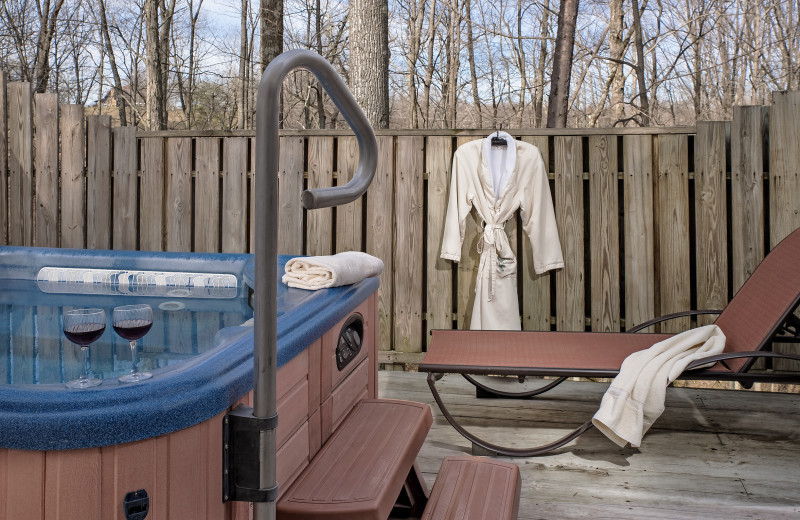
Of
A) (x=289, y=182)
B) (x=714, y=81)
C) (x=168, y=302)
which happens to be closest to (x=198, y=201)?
(x=289, y=182)

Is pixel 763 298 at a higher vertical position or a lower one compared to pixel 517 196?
lower

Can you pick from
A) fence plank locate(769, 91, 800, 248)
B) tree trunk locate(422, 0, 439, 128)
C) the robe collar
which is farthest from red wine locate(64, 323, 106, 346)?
tree trunk locate(422, 0, 439, 128)

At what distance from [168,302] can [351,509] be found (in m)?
1.76

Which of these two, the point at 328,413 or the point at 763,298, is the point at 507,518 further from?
the point at 763,298

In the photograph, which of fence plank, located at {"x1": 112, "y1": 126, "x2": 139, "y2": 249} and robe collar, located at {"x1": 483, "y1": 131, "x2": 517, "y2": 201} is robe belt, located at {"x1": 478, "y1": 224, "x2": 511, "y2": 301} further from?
fence plank, located at {"x1": 112, "y1": 126, "x2": 139, "y2": 249}

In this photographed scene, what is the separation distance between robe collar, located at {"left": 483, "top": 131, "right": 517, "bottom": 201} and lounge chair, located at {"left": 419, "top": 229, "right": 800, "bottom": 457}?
93 cm

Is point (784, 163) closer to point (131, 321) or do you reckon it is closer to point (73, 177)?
point (131, 321)

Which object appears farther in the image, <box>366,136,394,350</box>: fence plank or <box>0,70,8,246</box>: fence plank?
<box>0,70,8,246</box>: fence plank

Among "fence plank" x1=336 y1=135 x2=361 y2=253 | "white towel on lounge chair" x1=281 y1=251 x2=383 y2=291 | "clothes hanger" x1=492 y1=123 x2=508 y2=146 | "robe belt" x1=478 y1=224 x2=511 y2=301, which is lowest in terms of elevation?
"white towel on lounge chair" x1=281 y1=251 x2=383 y2=291

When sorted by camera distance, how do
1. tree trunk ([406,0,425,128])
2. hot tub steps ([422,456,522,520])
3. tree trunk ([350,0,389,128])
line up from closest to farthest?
hot tub steps ([422,456,522,520]), tree trunk ([350,0,389,128]), tree trunk ([406,0,425,128])

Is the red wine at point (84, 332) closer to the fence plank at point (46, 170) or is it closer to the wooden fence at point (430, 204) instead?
the wooden fence at point (430, 204)

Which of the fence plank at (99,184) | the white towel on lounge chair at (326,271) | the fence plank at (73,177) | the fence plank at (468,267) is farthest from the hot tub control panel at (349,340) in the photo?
the fence plank at (73,177)

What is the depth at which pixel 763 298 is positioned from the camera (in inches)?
109

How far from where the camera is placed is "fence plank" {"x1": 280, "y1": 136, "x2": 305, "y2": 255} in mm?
3967
